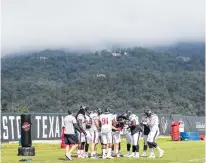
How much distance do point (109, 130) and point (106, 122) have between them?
42 cm

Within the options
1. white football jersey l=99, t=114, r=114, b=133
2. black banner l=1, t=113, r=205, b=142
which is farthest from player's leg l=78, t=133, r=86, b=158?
black banner l=1, t=113, r=205, b=142

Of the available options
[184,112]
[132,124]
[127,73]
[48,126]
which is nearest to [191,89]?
[127,73]

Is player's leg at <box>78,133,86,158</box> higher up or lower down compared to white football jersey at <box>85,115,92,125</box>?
lower down

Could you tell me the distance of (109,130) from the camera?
24.4 meters

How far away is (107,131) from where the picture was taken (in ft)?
79.9

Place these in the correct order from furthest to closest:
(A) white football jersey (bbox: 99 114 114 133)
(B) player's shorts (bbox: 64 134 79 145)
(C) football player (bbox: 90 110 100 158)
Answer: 1. (C) football player (bbox: 90 110 100 158)
2. (A) white football jersey (bbox: 99 114 114 133)
3. (B) player's shorts (bbox: 64 134 79 145)

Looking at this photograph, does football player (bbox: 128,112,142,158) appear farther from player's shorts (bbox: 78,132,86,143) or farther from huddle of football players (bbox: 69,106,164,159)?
player's shorts (bbox: 78,132,86,143)

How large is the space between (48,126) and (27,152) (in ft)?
52.5

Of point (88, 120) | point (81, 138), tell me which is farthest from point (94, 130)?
point (81, 138)

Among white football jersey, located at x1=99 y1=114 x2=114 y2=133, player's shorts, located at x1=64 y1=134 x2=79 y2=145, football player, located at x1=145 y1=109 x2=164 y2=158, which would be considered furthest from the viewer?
football player, located at x1=145 y1=109 x2=164 y2=158

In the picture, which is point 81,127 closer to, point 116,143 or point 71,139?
point 71,139

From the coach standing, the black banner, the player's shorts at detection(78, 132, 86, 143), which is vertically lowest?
the black banner

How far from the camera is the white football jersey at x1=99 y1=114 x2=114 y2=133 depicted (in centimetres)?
2420

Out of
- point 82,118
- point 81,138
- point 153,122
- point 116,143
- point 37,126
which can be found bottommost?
point 37,126
